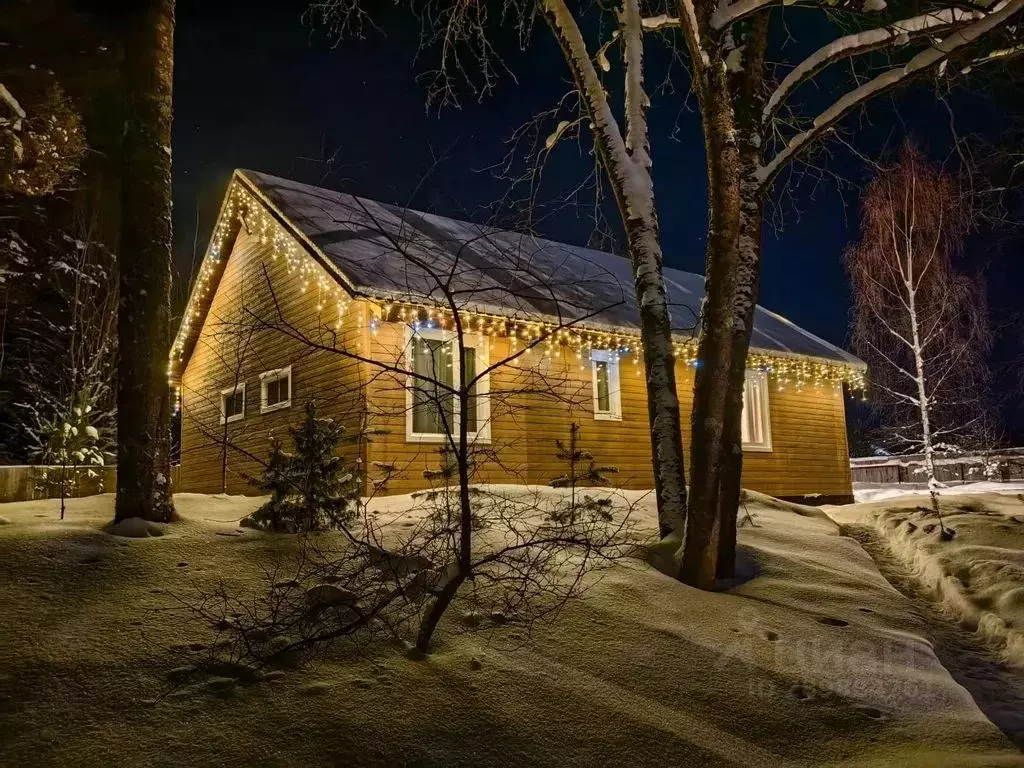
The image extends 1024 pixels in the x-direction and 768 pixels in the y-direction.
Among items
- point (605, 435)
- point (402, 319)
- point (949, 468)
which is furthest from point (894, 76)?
point (949, 468)

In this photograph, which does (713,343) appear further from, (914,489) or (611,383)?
(914,489)

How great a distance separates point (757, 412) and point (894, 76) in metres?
11.0

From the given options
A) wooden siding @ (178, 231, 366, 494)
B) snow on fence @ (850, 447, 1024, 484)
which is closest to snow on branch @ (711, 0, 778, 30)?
wooden siding @ (178, 231, 366, 494)

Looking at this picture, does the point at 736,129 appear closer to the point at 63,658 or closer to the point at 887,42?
the point at 887,42

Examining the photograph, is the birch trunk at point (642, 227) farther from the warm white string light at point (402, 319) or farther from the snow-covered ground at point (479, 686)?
the warm white string light at point (402, 319)

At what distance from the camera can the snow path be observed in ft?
13.5

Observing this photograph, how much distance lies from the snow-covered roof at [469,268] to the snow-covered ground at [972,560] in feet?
14.1

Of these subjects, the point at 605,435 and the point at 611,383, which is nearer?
the point at 605,435

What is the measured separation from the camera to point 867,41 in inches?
256

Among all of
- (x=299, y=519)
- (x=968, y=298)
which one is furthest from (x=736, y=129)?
(x=968, y=298)

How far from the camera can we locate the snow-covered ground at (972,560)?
19.2ft

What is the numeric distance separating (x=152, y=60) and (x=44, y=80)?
12.1m

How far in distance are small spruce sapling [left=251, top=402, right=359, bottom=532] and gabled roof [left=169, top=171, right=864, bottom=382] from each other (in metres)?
2.01

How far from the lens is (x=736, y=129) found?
258 inches
